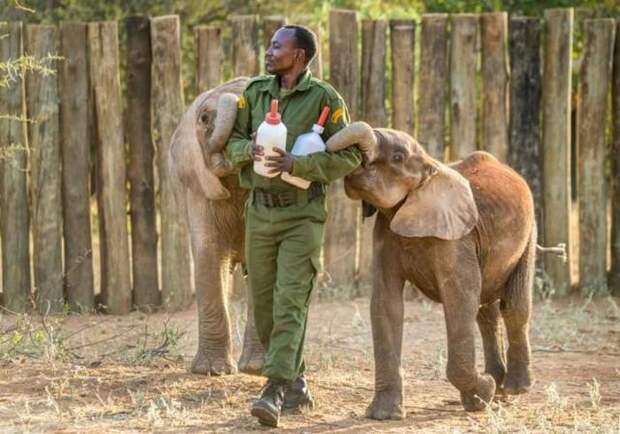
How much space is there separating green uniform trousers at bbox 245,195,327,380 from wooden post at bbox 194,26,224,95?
156 inches

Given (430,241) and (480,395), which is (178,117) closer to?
(430,241)

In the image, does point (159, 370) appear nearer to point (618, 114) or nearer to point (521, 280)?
point (521, 280)

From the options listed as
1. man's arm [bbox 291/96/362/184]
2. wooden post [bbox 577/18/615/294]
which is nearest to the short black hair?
man's arm [bbox 291/96/362/184]

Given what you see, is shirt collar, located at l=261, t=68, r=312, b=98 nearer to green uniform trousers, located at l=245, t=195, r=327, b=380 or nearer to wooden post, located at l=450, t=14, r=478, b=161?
green uniform trousers, located at l=245, t=195, r=327, b=380

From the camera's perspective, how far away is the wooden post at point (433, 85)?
10930 mm

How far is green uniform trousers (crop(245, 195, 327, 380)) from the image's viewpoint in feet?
22.1

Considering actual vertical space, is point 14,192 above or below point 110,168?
below

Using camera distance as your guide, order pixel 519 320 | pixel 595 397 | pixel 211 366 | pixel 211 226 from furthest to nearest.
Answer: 1. pixel 211 366
2. pixel 211 226
3. pixel 519 320
4. pixel 595 397

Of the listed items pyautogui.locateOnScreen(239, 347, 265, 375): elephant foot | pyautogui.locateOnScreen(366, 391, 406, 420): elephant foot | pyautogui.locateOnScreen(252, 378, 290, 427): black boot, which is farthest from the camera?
pyautogui.locateOnScreen(239, 347, 265, 375): elephant foot

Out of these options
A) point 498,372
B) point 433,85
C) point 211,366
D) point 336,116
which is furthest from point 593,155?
point 336,116

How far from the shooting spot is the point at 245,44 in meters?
10.8

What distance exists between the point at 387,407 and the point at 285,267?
0.92 metres

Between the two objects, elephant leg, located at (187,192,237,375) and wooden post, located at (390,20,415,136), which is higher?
wooden post, located at (390,20,415,136)

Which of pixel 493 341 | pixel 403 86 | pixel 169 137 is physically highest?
pixel 403 86
